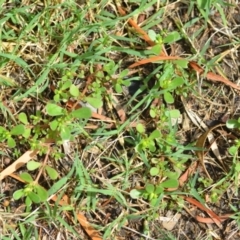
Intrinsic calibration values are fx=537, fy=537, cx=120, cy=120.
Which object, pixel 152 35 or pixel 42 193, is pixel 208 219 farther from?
pixel 152 35

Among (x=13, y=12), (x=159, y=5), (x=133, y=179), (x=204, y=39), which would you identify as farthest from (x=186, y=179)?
(x=13, y=12)

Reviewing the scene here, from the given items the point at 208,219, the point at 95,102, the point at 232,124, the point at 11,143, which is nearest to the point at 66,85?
the point at 95,102

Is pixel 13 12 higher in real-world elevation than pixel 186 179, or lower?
higher

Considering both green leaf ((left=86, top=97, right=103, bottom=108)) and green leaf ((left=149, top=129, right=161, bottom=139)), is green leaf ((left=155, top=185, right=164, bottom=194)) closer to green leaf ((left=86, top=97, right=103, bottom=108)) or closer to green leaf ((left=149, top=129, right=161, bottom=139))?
green leaf ((left=149, top=129, right=161, bottom=139))

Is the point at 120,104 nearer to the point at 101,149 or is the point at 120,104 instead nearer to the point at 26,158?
the point at 101,149

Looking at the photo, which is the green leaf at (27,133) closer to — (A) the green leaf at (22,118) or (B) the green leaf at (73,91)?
(A) the green leaf at (22,118)

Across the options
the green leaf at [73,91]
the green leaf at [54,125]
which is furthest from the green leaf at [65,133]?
the green leaf at [73,91]
